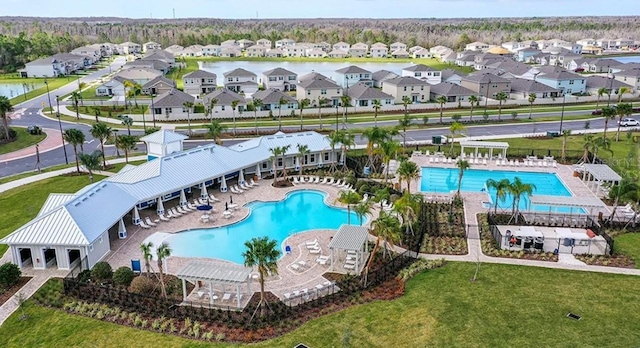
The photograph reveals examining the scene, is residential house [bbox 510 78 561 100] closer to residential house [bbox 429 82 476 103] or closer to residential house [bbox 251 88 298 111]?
residential house [bbox 429 82 476 103]

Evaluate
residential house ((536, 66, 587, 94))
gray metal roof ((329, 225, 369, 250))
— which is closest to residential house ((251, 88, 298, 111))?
gray metal roof ((329, 225, 369, 250))

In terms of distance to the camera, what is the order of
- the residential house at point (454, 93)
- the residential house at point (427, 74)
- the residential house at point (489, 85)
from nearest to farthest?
the residential house at point (454, 93) < the residential house at point (489, 85) < the residential house at point (427, 74)

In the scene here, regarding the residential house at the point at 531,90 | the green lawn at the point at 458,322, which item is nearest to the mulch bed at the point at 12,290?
the green lawn at the point at 458,322

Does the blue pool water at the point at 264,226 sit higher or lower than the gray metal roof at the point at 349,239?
lower

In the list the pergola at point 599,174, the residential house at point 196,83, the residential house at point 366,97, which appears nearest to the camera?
the pergola at point 599,174

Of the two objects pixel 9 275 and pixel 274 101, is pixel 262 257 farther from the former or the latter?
pixel 274 101

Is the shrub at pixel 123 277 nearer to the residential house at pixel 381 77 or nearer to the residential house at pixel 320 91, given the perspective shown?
the residential house at pixel 320 91

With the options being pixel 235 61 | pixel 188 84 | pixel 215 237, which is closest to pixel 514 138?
pixel 215 237
